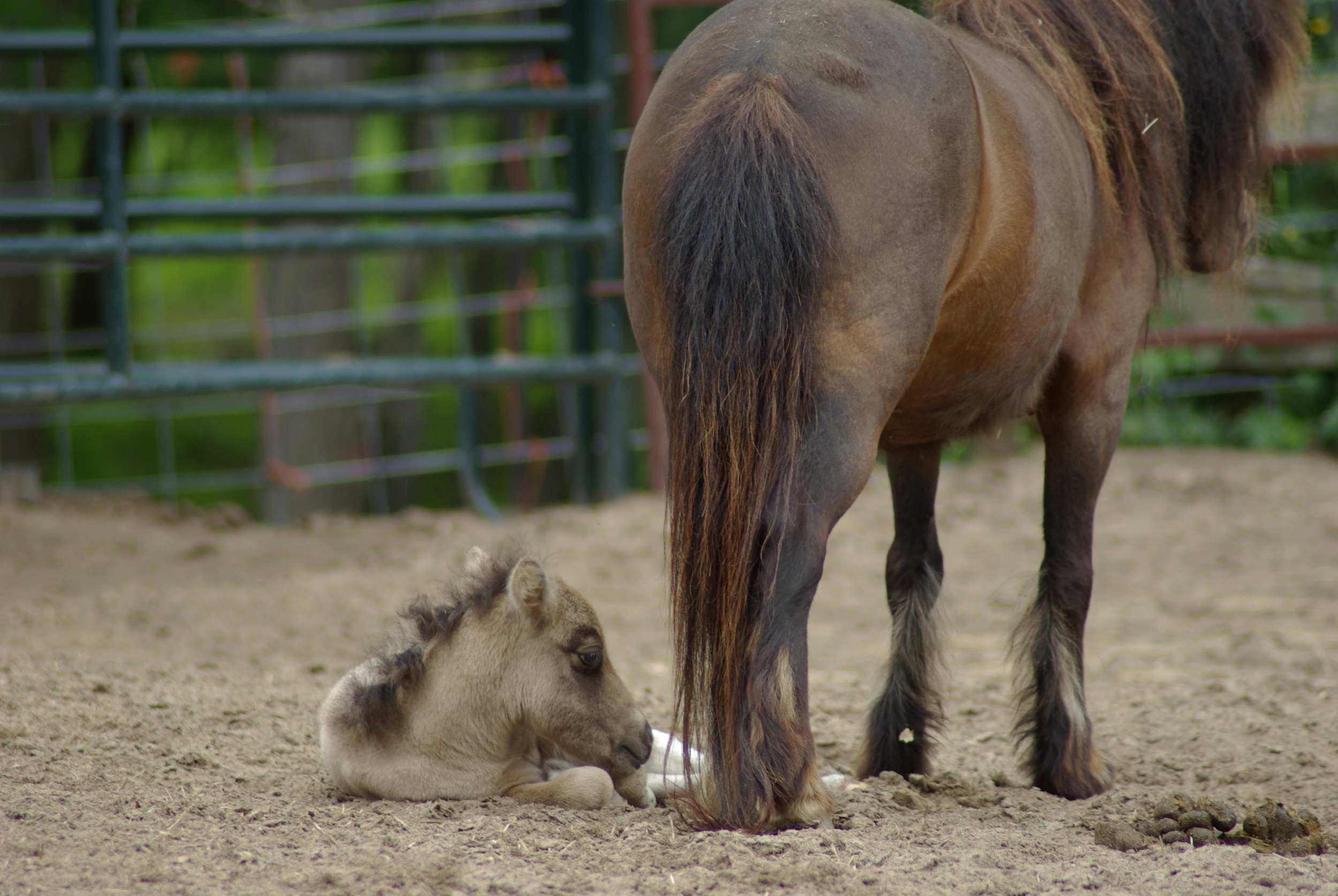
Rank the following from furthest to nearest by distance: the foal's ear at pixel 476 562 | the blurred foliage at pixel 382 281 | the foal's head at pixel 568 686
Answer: the blurred foliage at pixel 382 281 < the foal's ear at pixel 476 562 < the foal's head at pixel 568 686

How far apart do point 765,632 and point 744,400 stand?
436 millimetres

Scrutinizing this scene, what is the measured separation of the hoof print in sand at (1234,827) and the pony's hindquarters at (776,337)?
0.77m

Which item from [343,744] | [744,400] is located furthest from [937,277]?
[343,744]

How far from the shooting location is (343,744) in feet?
9.04

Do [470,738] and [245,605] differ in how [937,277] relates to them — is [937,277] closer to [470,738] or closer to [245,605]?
[470,738]

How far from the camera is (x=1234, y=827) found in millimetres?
2643

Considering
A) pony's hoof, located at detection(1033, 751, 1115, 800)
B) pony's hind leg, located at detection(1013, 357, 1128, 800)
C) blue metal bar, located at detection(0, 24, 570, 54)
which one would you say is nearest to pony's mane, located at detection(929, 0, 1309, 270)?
pony's hind leg, located at detection(1013, 357, 1128, 800)

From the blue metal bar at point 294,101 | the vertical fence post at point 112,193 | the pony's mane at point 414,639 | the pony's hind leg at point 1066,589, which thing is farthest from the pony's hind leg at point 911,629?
the vertical fence post at point 112,193

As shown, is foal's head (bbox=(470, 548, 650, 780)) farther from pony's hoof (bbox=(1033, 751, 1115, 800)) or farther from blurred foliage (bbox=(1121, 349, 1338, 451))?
blurred foliage (bbox=(1121, 349, 1338, 451))

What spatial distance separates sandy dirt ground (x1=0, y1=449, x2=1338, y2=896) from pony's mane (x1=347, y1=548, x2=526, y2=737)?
197mm

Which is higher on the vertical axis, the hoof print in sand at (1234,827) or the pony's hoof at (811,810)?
the pony's hoof at (811,810)

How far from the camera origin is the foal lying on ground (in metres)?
2.77

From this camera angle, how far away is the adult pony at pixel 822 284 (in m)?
2.31

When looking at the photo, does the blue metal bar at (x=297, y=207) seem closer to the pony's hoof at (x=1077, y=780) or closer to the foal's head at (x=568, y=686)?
the foal's head at (x=568, y=686)
